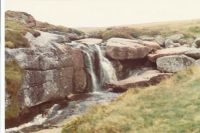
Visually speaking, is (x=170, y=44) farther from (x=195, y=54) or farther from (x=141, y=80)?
(x=141, y=80)

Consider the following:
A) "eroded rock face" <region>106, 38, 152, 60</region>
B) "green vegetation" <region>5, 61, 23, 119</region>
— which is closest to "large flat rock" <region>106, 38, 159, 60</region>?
"eroded rock face" <region>106, 38, 152, 60</region>

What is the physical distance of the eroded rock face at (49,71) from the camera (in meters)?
2.94

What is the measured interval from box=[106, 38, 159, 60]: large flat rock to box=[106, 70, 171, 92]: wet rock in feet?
0.44

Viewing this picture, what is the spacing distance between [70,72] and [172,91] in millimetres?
664

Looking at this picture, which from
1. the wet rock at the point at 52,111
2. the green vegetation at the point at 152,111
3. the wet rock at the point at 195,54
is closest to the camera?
the green vegetation at the point at 152,111

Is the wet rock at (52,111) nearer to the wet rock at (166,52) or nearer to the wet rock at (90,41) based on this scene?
the wet rock at (90,41)

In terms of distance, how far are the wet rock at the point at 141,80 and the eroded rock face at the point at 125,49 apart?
0.44 ft

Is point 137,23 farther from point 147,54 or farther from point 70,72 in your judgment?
point 70,72

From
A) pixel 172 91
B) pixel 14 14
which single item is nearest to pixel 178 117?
pixel 172 91

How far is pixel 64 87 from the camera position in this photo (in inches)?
116

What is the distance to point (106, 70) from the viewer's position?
2.96 metres

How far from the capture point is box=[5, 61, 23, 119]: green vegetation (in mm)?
2902

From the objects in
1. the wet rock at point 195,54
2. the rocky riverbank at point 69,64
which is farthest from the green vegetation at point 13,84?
the wet rock at point 195,54

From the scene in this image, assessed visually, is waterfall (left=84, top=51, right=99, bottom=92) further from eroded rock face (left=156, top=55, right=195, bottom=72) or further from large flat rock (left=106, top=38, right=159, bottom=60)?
eroded rock face (left=156, top=55, right=195, bottom=72)
